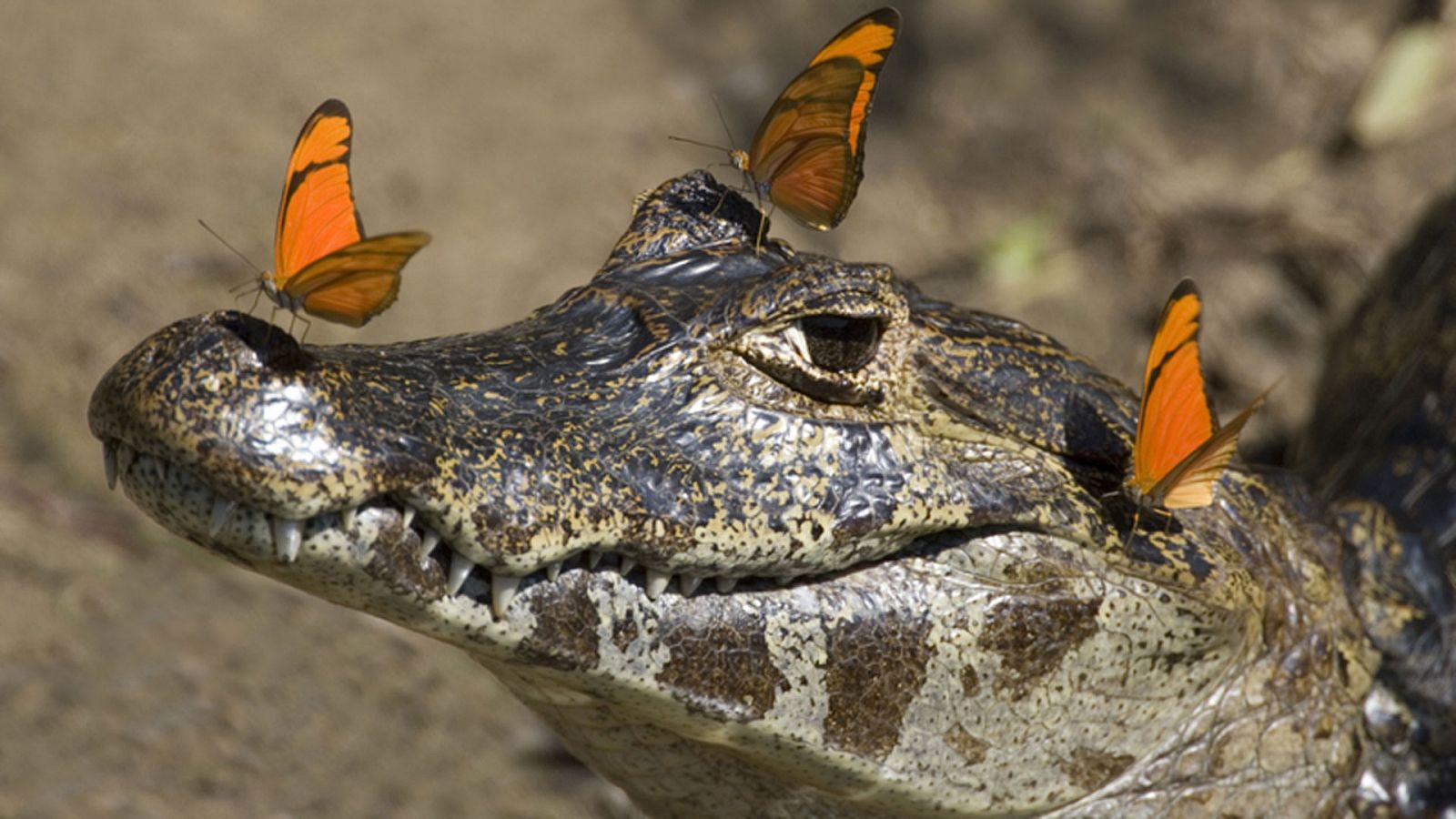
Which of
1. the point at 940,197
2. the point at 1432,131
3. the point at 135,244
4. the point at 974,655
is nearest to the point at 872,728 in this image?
the point at 974,655

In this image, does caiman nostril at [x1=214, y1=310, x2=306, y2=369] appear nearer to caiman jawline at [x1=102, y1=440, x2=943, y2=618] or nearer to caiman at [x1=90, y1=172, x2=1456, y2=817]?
caiman at [x1=90, y1=172, x2=1456, y2=817]

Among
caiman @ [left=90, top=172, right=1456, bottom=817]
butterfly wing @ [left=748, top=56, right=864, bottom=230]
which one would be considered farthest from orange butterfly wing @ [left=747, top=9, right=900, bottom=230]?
caiman @ [left=90, top=172, right=1456, bottom=817]

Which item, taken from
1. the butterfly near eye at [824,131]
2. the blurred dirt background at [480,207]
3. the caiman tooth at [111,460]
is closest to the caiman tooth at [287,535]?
the caiman tooth at [111,460]

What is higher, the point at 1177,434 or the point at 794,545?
the point at 1177,434

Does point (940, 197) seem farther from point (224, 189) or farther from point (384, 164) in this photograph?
point (224, 189)

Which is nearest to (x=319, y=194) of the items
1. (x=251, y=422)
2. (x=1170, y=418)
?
(x=251, y=422)

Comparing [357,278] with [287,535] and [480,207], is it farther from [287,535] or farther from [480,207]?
[480,207]
